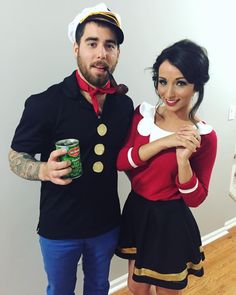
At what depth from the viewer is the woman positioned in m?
1.08

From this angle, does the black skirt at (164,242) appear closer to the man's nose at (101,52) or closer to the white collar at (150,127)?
the white collar at (150,127)

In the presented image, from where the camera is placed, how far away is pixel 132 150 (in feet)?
3.73

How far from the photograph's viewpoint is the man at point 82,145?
3.35 ft

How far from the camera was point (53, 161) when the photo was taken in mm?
897

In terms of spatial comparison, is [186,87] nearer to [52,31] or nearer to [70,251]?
[52,31]

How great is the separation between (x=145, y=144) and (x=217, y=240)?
156 centimetres

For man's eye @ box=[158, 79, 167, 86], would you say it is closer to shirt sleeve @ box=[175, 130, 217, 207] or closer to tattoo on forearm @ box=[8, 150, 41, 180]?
shirt sleeve @ box=[175, 130, 217, 207]

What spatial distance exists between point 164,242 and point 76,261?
1.14 feet

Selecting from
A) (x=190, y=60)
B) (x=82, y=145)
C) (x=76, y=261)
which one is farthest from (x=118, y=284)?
(x=190, y=60)

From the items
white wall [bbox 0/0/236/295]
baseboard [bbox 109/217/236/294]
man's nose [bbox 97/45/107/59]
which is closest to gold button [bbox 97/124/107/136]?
man's nose [bbox 97/45/107/59]

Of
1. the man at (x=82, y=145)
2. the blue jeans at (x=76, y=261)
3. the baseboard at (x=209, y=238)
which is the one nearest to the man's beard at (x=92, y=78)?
the man at (x=82, y=145)

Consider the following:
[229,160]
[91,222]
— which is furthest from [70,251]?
[229,160]

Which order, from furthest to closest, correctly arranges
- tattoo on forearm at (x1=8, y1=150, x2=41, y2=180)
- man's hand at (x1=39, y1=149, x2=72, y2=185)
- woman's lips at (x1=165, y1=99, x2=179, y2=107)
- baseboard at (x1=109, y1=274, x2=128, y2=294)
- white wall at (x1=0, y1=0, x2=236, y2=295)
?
baseboard at (x1=109, y1=274, x2=128, y2=294)
white wall at (x1=0, y1=0, x2=236, y2=295)
woman's lips at (x1=165, y1=99, x2=179, y2=107)
tattoo on forearm at (x1=8, y1=150, x2=41, y2=180)
man's hand at (x1=39, y1=149, x2=72, y2=185)

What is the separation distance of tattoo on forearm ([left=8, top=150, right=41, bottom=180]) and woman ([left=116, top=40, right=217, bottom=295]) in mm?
313
